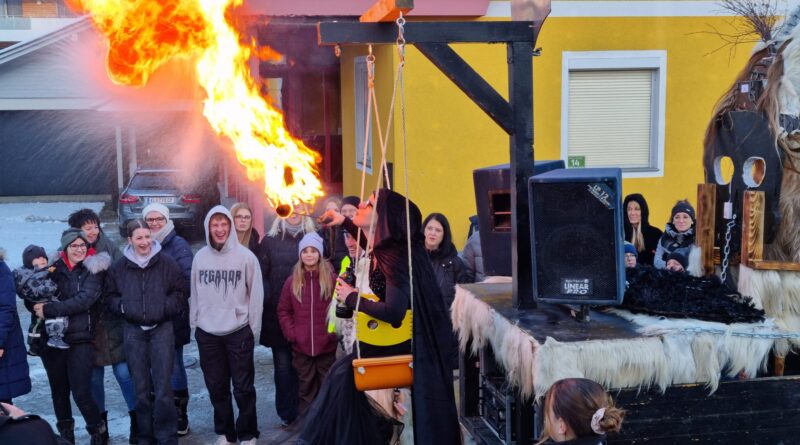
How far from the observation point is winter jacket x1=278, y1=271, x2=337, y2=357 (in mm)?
7078

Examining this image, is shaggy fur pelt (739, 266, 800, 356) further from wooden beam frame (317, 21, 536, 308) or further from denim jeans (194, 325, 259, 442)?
denim jeans (194, 325, 259, 442)

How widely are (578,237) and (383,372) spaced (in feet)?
4.90

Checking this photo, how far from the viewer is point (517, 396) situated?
16.7 feet

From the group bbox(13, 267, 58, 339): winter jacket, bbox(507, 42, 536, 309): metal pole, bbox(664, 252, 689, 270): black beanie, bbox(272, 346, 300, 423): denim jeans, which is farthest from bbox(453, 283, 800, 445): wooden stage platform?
bbox(13, 267, 58, 339): winter jacket

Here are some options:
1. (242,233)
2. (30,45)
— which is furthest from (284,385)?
(30,45)

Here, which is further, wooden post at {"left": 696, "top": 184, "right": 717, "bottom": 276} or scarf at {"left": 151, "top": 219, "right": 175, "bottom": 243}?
scarf at {"left": 151, "top": 219, "right": 175, "bottom": 243}

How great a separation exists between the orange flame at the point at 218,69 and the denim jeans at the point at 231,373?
136 centimetres

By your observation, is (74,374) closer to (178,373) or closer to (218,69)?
(178,373)

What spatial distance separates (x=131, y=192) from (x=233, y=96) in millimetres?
11497

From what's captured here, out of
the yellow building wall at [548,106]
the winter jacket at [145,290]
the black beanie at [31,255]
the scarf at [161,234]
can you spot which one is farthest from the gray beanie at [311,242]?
the yellow building wall at [548,106]

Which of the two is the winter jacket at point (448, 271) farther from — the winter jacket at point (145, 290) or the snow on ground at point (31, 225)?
the snow on ground at point (31, 225)

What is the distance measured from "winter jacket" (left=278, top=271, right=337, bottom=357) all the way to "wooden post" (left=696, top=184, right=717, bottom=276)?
3.05 metres

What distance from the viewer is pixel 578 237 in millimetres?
4875

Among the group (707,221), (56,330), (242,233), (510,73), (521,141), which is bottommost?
(56,330)
